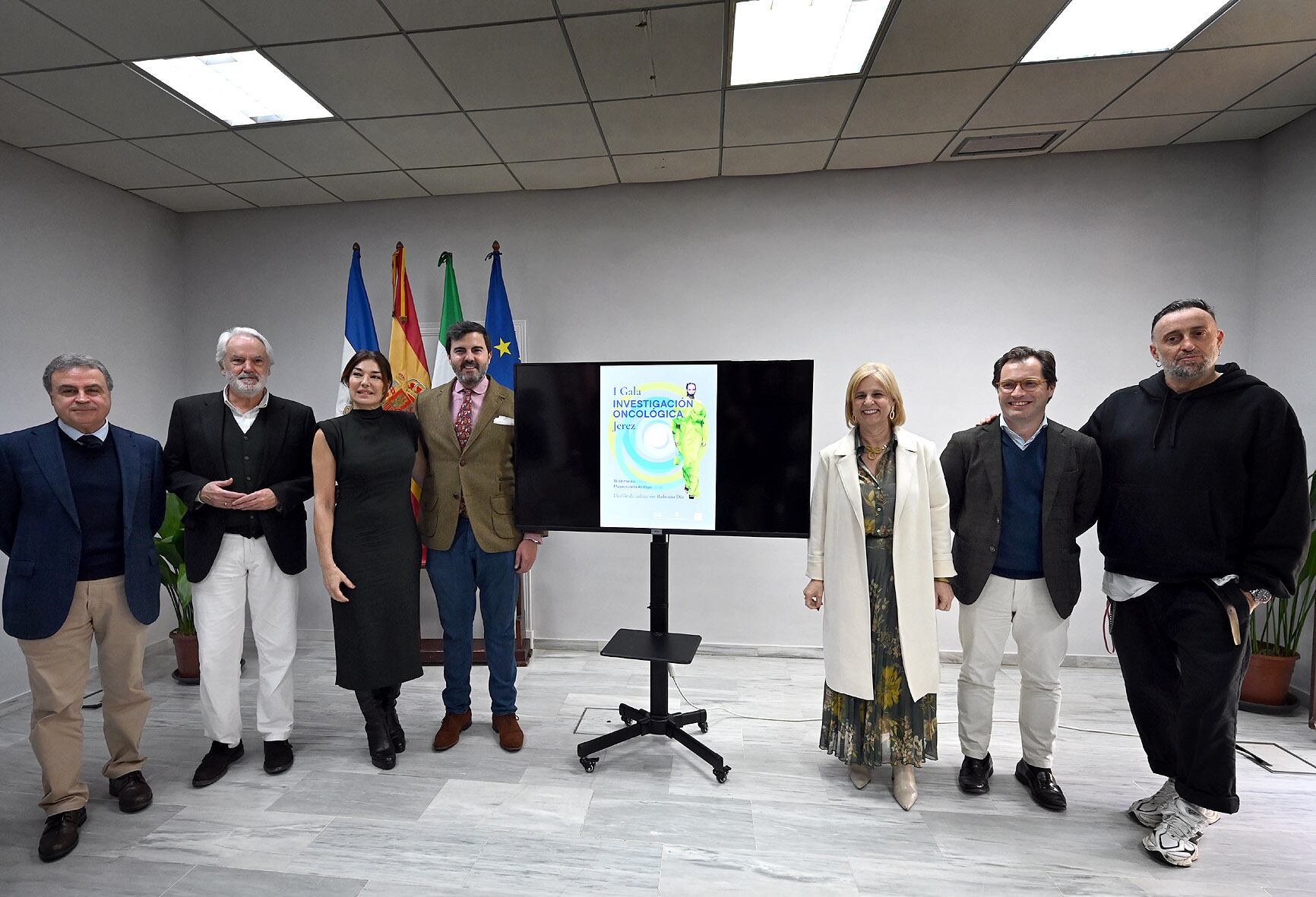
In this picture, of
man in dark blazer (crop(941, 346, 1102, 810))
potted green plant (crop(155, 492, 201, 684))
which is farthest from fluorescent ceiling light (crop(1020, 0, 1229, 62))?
potted green plant (crop(155, 492, 201, 684))

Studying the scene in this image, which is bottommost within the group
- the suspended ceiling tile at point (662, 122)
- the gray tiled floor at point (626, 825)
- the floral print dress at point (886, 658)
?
the gray tiled floor at point (626, 825)

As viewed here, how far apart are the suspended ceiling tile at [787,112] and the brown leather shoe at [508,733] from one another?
9.95 feet

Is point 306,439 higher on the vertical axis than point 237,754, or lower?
higher

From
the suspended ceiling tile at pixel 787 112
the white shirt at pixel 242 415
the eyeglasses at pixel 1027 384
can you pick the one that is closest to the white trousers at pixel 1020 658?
the eyeglasses at pixel 1027 384

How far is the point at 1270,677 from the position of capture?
295 cm

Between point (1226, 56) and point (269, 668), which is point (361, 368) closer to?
point (269, 668)

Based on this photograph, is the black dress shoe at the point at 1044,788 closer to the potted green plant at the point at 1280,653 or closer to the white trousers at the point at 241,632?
the potted green plant at the point at 1280,653

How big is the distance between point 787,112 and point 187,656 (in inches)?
175

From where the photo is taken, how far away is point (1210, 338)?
1.91 meters

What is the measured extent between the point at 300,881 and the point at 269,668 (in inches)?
35.4

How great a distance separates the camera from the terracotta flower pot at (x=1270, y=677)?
9.62ft

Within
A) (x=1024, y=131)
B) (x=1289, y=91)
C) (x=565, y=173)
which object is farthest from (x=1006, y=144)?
(x=565, y=173)

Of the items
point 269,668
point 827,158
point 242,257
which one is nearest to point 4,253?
point 242,257

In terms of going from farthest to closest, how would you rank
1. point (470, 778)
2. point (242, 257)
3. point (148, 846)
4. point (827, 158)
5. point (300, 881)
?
point (242, 257), point (827, 158), point (470, 778), point (148, 846), point (300, 881)
